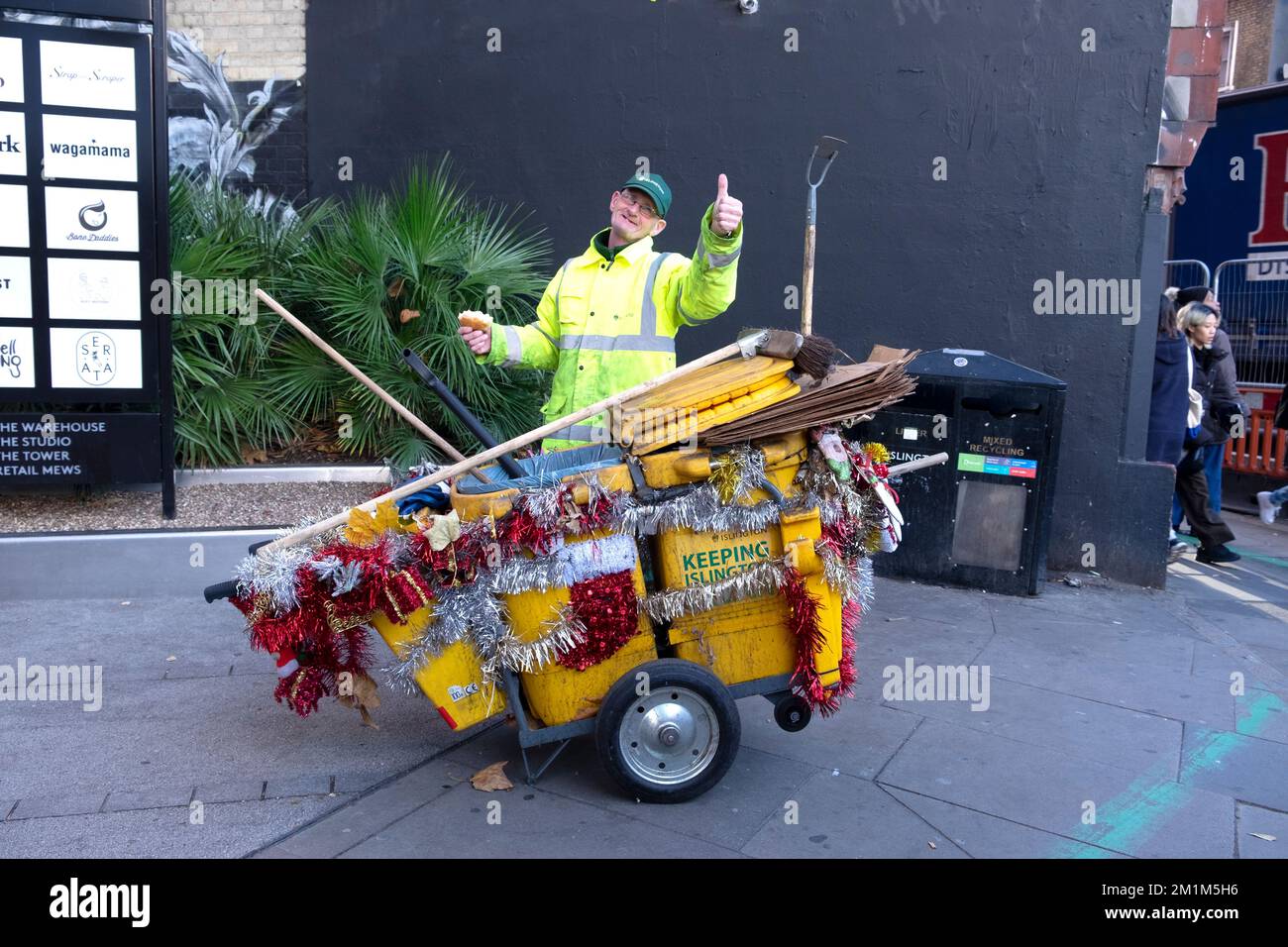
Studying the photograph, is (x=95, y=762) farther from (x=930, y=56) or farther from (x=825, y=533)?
(x=930, y=56)

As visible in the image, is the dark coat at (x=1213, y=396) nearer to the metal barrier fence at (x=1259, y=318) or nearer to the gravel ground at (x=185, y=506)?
the metal barrier fence at (x=1259, y=318)

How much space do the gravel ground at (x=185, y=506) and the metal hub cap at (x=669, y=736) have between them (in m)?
3.31

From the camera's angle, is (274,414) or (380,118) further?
(380,118)

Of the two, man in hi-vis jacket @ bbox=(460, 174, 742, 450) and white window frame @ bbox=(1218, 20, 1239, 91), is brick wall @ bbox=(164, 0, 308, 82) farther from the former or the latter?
white window frame @ bbox=(1218, 20, 1239, 91)

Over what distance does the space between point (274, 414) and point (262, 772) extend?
351cm

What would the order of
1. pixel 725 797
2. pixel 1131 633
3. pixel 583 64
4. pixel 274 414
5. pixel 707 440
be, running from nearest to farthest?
pixel 707 440
pixel 725 797
pixel 1131 633
pixel 274 414
pixel 583 64

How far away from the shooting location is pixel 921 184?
7.70 m

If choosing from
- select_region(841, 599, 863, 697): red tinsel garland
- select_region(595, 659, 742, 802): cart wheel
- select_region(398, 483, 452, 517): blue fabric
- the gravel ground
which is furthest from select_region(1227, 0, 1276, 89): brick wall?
select_region(398, 483, 452, 517): blue fabric

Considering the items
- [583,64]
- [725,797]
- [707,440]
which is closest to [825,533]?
→ [707,440]

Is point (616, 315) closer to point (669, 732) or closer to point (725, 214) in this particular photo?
point (725, 214)

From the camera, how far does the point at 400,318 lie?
23.1ft

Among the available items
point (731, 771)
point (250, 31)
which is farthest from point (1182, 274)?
point (731, 771)

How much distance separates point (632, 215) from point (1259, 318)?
35.8ft

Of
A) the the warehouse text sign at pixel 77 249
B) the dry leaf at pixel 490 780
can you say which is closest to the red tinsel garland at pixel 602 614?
the dry leaf at pixel 490 780
